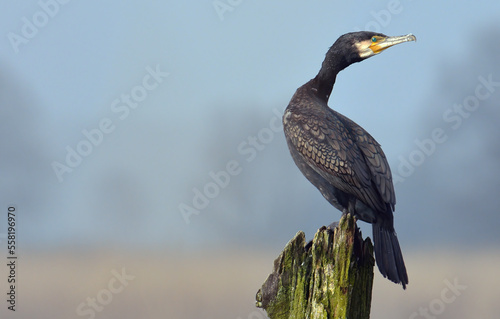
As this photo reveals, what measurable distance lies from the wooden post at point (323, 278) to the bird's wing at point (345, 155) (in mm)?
758

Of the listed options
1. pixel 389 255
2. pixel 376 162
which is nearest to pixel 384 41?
pixel 376 162

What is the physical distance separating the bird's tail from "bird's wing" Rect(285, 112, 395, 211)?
8.6 inches

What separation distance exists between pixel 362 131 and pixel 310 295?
6.06ft

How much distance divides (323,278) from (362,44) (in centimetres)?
255

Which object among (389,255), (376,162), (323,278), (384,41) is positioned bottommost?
(323,278)

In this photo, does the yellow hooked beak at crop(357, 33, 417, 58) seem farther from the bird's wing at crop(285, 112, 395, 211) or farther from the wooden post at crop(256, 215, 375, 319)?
the wooden post at crop(256, 215, 375, 319)

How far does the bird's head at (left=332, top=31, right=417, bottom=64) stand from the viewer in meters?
4.99

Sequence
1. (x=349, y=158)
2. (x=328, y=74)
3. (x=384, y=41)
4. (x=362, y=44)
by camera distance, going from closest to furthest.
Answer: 1. (x=349, y=158)
2. (x=384, y=41)
3. (x=362, y=44)
4. (x=328, y=74)

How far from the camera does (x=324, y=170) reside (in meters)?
A: 4.61

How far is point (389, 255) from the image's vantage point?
4.13 metres

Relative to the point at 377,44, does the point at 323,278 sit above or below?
below

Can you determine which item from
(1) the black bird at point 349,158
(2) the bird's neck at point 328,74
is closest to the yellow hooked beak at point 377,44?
(1) the black bird at point 349,158

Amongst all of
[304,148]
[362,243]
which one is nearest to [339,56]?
[304,148]

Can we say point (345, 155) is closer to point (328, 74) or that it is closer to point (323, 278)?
point (328, 74)
